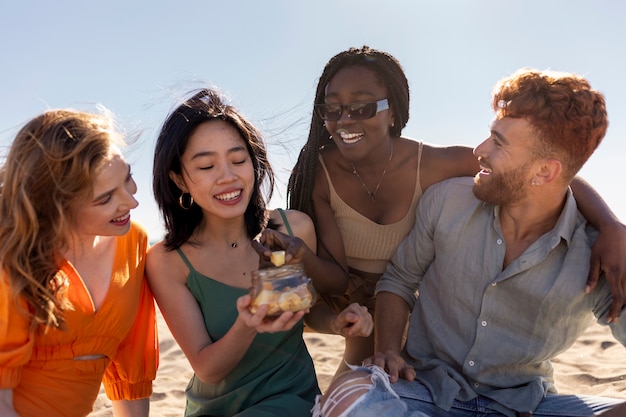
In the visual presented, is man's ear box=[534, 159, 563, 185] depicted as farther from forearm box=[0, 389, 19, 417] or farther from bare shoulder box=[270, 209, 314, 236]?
forearm box=[0, 389, 19, 417]

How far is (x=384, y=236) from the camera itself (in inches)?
161

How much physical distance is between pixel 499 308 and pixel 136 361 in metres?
2.11

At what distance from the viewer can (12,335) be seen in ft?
8.69

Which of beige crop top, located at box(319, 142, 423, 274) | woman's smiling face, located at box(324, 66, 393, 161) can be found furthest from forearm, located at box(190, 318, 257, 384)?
woman's smiling face, located at box(324, 66, 393, 161)

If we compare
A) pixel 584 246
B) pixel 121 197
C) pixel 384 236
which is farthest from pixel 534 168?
pixel 121 197

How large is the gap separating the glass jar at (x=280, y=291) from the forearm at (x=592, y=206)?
176cm

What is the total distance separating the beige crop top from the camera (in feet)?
13.3

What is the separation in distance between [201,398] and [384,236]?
5.43 ft

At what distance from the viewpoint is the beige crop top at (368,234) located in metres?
4.05

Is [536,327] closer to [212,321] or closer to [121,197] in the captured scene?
[212,321]

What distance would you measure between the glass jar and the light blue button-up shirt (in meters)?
1.03

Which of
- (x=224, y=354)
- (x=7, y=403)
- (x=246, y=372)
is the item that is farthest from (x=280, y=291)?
(x=7, y=403)

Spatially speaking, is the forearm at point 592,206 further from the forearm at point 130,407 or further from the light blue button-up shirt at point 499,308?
the forearm at point 130,407

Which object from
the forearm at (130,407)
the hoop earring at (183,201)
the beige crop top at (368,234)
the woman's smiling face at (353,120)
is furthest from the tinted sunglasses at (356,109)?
the forearm at (130,407)
